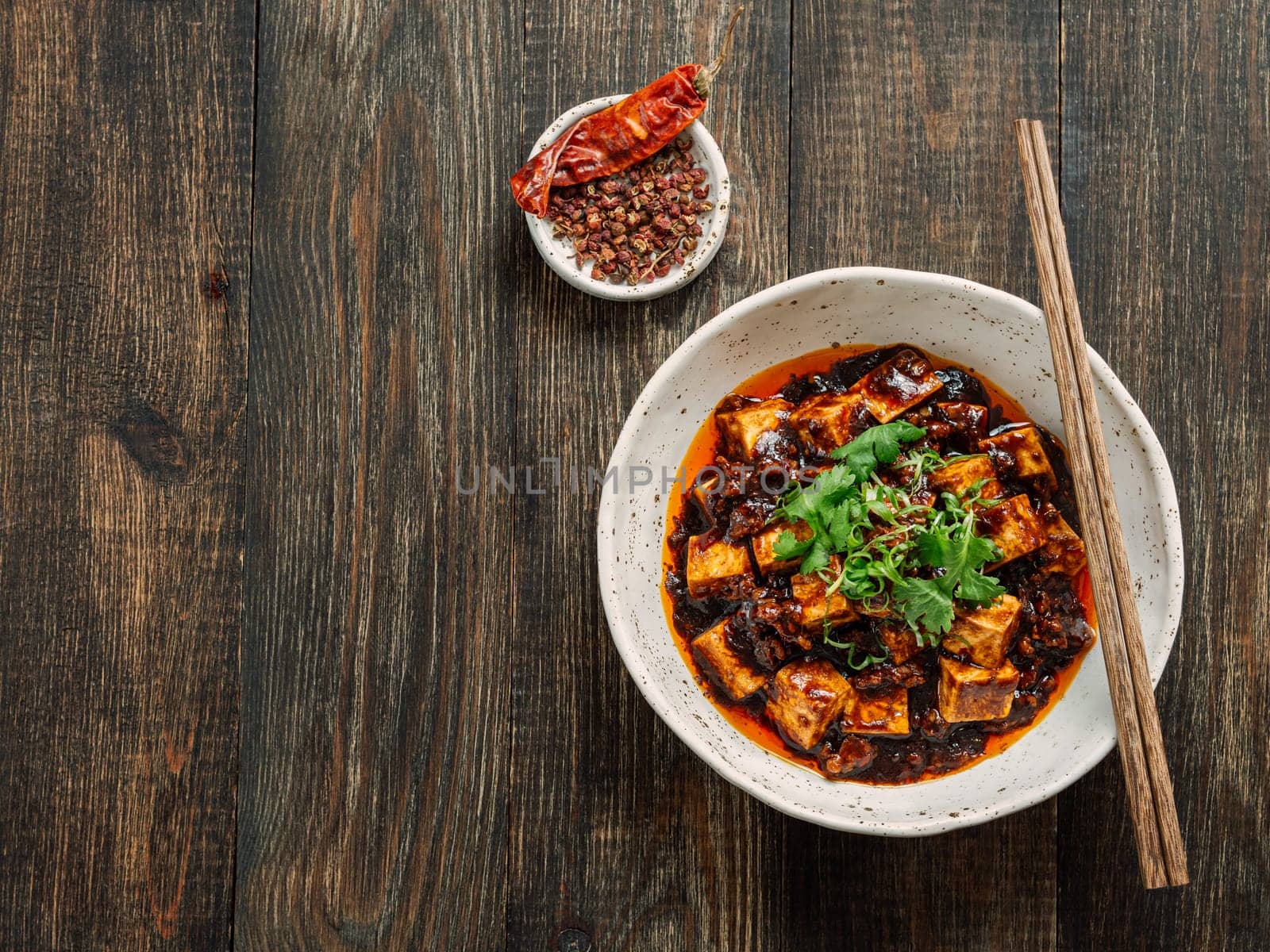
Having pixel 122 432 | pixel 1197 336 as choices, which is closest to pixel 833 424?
pixel 1197 336

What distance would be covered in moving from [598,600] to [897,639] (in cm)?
68

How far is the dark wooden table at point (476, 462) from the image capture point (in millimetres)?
2127

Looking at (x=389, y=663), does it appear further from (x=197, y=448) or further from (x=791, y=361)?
(x=791, y=361)

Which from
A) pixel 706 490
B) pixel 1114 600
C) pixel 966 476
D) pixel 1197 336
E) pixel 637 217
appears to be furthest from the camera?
pixel 1197 336

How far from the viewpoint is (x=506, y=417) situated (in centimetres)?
214

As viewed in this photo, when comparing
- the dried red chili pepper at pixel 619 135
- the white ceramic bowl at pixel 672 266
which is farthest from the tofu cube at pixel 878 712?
the dried red chili pepper at pixel 619 135

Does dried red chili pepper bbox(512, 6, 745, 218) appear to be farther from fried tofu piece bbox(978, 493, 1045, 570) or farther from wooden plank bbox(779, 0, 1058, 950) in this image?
fried tofu piece bbox(978, 493, 1045, 570)

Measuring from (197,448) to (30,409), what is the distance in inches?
16.3

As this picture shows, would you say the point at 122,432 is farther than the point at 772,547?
Yes

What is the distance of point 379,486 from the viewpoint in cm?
214

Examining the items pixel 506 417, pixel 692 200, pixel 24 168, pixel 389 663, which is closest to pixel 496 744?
pixel 389 663

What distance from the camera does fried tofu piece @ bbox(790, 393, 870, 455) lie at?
1869mm

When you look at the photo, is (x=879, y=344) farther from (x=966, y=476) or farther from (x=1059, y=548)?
(x=1059, y=548)

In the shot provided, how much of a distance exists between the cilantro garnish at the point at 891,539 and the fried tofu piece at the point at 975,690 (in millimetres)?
77
